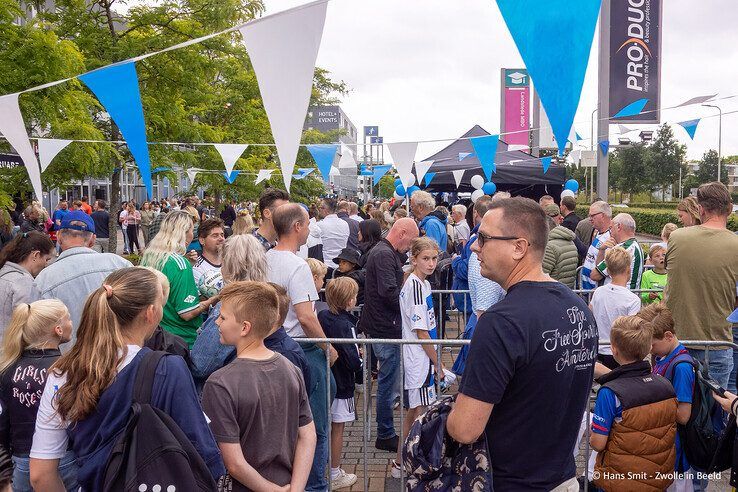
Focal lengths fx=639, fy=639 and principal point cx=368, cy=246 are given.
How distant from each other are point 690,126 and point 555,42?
995 cm

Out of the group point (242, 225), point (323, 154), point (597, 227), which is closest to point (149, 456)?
point (242, 225)

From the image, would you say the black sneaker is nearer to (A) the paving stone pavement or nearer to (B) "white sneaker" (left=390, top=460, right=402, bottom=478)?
(A) the paving stone pavement

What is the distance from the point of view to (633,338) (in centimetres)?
324

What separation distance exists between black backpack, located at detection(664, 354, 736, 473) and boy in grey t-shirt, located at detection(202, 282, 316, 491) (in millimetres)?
1971

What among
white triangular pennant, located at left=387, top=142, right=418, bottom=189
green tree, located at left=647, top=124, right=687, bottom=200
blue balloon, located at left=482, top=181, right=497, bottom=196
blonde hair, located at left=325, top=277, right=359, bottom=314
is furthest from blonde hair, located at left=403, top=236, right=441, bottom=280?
green tree, located at left=647, top=124, right=687, bottom=200

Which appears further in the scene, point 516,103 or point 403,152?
point 516,103

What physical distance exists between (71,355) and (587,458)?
2886 millimetres

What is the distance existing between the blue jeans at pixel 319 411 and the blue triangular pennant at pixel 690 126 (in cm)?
1019

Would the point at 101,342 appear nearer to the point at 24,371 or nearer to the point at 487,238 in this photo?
the point at 24,371

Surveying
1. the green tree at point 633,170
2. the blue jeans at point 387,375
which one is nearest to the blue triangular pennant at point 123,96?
the blue jeans at point 387,375

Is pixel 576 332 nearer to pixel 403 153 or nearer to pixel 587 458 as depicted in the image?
pixel 587 458

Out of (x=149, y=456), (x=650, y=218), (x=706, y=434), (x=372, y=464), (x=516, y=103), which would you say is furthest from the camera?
(x=650, y=218)

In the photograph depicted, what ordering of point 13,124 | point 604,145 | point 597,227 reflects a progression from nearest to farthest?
1. point 13,124
2. point 597,227
3. point 604,145

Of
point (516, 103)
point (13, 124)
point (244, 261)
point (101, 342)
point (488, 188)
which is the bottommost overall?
point (101, 342)
